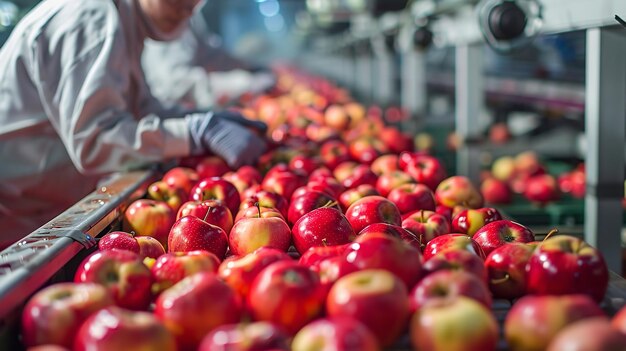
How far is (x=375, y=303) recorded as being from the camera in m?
0.97

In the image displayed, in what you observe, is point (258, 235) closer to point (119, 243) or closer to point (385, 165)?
point (119, 243)

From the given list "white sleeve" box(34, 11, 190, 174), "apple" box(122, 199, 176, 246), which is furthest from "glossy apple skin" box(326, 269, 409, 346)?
"white sleeve" box(34, 11, 190, 174)

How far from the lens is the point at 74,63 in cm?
243

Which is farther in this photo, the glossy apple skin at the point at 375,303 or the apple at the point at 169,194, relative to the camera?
the apple at the point at 169,194

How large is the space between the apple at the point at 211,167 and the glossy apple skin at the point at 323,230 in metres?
1.10

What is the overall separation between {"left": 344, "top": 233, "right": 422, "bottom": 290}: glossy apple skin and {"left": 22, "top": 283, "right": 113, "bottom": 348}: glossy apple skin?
16.0 inches

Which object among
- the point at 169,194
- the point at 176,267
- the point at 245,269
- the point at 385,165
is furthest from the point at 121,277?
the point at 385,165

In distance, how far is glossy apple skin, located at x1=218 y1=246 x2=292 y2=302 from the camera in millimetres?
1162

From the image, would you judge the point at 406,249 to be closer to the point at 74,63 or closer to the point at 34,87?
the point at 74,63

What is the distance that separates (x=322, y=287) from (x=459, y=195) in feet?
3.43

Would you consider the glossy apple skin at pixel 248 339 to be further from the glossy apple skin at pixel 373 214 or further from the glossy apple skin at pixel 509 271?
the glossy apple skin at pixel 373 214

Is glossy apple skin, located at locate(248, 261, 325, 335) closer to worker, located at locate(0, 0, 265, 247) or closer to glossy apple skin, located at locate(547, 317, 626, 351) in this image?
glossy apple skin, located at locate(547, 317, 626, 351)

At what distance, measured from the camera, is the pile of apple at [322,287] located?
0.91m

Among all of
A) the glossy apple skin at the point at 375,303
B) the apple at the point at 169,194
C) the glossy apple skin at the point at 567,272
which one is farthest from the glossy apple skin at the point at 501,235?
the apple at the point at 169,194
